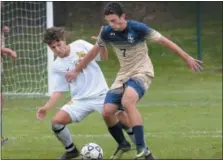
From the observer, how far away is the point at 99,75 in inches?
394

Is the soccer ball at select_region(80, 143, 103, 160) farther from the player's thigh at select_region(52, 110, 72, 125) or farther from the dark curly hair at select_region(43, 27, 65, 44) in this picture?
the dark curly hair at select_region(43, 27, 65, 44)

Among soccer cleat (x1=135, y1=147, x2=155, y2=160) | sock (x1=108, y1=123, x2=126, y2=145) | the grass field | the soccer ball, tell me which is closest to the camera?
soccer cleat (x1=135, y1=147, x2=155, y2=160)

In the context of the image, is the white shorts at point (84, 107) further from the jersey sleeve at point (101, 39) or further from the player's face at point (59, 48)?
the jersey sleeve at point (101, 39)

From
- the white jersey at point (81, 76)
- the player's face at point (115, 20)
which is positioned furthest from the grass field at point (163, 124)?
the player's face at point (115, 20)

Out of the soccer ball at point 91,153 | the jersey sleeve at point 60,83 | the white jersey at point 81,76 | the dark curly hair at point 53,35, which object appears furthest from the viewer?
the jersey sleeve at point 60,83

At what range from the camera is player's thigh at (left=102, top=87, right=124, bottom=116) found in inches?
349

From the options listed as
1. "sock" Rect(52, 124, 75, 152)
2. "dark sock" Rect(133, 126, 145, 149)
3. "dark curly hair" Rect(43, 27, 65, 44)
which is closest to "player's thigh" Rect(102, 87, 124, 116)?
"dark sock" Rect(133, 126, 145, 149)

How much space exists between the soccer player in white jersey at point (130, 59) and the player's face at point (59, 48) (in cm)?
55

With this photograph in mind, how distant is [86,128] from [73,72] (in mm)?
3862

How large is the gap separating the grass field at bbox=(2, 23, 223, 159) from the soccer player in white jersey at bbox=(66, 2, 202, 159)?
179cm

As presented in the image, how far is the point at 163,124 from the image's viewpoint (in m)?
13.5

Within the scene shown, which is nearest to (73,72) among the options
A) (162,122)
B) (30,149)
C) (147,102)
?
(30,149)

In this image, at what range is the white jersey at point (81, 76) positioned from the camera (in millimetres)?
9891

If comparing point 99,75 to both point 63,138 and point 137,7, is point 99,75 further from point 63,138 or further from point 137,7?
point 137,7
